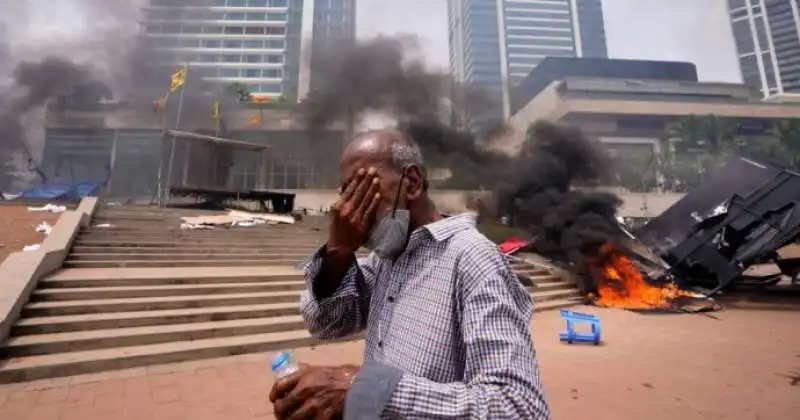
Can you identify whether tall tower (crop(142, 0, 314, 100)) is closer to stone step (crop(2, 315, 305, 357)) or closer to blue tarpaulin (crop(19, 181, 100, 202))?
blue tarpaulin (crop(19, 181, 100, 202))

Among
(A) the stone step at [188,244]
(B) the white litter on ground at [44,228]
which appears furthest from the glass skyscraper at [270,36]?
(A) the stone step at [188,244]

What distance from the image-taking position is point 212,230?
11.3m

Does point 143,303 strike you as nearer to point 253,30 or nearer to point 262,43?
point 262,43

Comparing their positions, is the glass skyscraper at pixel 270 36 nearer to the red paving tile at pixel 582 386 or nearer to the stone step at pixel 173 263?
the stone step at pixel 173 263

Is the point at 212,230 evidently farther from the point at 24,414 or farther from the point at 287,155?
the point at 287,155

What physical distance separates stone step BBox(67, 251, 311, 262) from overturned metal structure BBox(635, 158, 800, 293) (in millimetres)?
10230

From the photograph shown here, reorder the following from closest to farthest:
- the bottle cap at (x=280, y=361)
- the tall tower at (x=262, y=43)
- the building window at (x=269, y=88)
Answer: the bottle cap at (x=280, y=361), the tall tower at (x=262, y=43), the building window at (x=269, y=88)

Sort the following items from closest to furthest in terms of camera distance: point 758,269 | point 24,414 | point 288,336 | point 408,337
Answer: point 408,337, point 24,414, point 288,336, point 758,269

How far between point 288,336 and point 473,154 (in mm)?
14500

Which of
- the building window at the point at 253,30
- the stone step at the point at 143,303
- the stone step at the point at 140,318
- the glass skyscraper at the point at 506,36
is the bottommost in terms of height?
the stone step at the point at 140,318

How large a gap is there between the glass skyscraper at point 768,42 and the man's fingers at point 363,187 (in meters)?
80.8

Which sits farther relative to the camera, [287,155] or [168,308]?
[287,155]

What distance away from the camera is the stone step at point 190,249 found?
26.2 feet

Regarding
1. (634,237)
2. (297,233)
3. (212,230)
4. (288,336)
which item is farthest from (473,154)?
(288,336)
